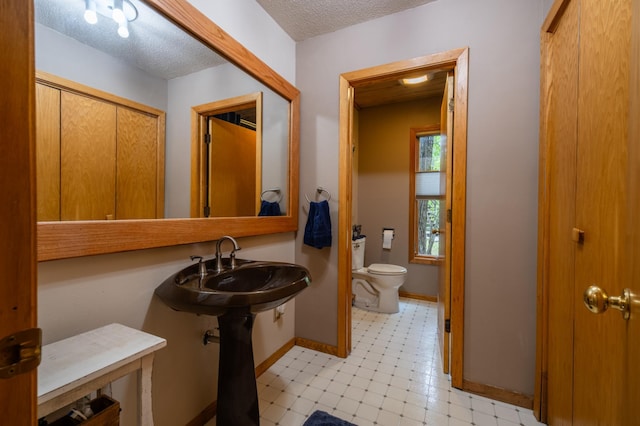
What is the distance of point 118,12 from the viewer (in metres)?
1.00

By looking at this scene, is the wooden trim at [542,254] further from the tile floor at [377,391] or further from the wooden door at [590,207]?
the tile floor at [377,391]

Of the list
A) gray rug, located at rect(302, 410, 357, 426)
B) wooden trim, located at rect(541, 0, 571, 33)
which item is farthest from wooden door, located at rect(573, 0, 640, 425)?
gray rug, located at rect(302, 410, 357, 426)

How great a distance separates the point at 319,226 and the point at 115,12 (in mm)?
1446

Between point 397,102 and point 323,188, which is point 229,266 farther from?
point 397,102

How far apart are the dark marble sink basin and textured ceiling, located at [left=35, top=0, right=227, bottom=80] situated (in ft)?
2.92

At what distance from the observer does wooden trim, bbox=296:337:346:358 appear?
198 cm

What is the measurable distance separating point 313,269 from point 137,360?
1363 mm

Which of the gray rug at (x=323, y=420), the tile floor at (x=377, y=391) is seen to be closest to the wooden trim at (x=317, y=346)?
the tile floor at (x=377, y=391)

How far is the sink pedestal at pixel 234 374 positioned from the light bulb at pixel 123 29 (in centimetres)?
118

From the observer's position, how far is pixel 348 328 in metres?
1.98

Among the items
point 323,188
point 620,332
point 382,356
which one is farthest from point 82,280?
point 382,356

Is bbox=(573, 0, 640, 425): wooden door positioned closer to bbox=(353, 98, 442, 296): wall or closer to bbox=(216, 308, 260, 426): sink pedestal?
bbox=(216, 308, 260, 426): sink pedestal

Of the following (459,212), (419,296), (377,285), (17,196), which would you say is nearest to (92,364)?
(17,196)

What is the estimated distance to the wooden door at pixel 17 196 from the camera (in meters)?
0.34
